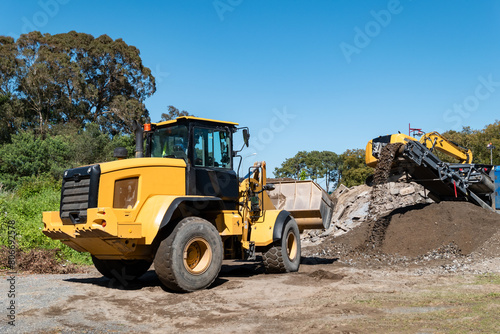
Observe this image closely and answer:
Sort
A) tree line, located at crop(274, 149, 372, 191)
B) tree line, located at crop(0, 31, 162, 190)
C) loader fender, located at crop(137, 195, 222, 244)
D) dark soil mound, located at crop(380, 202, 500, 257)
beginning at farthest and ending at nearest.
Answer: tree line, located at crop(274, 149, 372, 191) → tree line, located at crop(0, 31, 162, 190) → dark soil mound, located at crop(380, 202, 500, 257) → loader fender, located at crop(137, 195, 222, 244)

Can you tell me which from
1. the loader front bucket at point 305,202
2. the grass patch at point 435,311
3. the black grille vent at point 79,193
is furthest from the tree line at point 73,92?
the grass patch at point 435,311

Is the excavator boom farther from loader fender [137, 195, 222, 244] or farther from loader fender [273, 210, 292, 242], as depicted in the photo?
loader fender [137, 195, 222, 244]

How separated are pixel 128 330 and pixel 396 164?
9911 mm

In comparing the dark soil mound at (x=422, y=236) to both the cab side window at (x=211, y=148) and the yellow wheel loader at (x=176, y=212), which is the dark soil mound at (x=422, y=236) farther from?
the cab side window at (x=211, y=148)

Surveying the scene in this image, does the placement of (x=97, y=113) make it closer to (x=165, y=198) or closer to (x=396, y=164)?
(x=396, y=164)

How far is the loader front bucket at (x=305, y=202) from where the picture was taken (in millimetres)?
12508

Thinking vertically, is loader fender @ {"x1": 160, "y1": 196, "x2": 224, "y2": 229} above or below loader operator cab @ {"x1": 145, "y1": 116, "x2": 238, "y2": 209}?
below

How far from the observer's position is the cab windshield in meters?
9.09

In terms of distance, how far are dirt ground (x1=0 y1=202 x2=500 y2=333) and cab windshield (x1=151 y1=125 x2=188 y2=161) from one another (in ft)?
8.14

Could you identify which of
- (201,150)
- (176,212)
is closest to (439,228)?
(201,150)

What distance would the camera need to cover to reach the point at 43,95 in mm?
36781

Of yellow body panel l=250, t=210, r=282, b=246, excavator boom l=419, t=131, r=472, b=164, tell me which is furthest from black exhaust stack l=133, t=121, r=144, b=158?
excavator boom l=419, t=131, r=472, b=164

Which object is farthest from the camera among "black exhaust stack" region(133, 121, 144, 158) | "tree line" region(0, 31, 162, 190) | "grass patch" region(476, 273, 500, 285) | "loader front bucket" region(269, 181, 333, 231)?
"tree line" region(0, 31, 162, 190)

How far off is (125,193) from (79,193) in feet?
2.56
